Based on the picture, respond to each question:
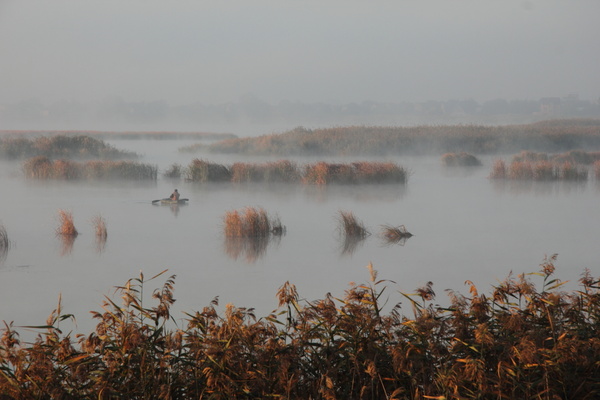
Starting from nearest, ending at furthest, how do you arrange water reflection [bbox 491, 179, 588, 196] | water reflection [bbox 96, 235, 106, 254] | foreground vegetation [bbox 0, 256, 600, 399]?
foreground vegetation [bbox 0, 256, 600, 399]
water reflection [bbox 96, 235, 106, 254]
water reflection [bbox 491, 179, 588, 196]

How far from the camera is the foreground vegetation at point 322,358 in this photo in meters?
2.87

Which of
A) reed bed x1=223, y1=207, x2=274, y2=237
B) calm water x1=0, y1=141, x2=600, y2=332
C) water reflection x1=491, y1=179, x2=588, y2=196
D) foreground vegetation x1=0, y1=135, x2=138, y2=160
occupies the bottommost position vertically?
calm water x1=0, y1=141, x2=600, y2=332

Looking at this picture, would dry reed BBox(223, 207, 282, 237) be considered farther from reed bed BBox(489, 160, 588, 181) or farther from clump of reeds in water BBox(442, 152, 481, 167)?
clump of reeds in water BBox(442, 152, 481, 167)

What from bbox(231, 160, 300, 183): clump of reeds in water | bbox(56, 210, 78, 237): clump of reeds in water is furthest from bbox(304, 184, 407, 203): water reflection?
bbox(56, 210, 78, 237): clump of reeds in water

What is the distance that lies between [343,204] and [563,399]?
1061 cm

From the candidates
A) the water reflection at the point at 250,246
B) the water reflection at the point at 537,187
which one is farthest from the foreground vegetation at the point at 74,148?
the water reflection at the point at 250,246

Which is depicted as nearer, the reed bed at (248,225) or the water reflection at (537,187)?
the reed bed at (248,225)

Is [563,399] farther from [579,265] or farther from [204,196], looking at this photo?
[204,196]

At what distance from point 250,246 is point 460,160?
1836 cm

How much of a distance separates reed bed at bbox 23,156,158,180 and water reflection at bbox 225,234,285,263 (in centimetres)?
920

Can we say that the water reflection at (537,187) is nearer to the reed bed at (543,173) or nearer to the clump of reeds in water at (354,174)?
the reed bed at (543,173)

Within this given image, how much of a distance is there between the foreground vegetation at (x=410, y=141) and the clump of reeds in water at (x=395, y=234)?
19.9m

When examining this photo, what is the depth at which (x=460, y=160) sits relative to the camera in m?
26.3

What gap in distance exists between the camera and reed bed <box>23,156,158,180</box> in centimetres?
1822
